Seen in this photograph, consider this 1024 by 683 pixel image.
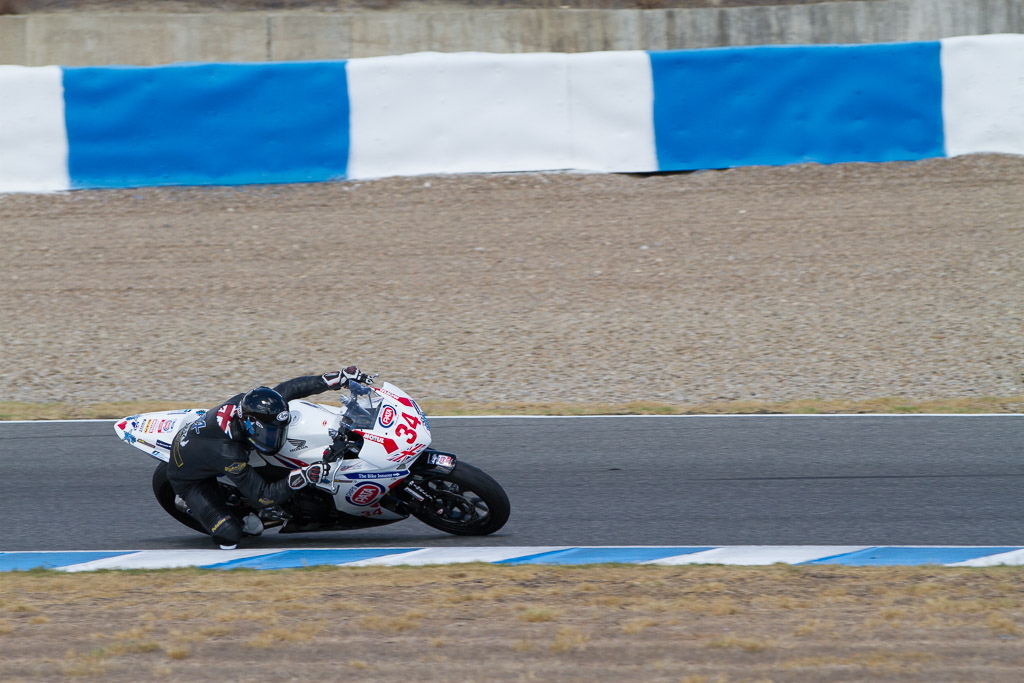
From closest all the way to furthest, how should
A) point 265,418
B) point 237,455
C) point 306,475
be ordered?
point 265,418 → point 306,475 → point 237,455

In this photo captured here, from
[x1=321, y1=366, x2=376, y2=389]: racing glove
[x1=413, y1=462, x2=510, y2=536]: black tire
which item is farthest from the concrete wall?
[x1=413, y1=462, x2=510, y2=536]: black tire

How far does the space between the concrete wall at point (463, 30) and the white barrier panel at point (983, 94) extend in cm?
261

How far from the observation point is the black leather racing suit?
6500mm

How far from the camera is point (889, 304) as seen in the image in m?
12.7

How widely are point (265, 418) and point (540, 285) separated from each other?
7.45m

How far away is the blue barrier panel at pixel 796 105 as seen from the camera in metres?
15.0

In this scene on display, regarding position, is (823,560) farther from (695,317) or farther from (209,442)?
(695,317)

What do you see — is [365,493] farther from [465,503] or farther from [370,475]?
[465,503]

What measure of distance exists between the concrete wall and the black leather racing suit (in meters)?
11.4

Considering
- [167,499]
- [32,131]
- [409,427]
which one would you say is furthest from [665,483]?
[32,131]

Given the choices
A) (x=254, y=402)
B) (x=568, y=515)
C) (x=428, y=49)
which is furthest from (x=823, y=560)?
(x=428, y=49)

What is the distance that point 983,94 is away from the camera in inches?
595

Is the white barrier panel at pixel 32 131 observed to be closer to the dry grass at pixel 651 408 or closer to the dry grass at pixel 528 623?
the dry grass at pixel 651 408

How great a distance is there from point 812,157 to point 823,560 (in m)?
10.3
